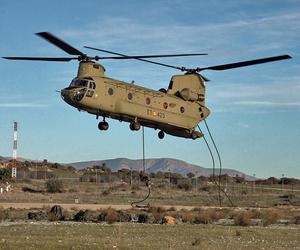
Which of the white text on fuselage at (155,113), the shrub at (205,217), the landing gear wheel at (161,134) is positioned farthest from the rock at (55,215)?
the white text on fuselage at (155,113)

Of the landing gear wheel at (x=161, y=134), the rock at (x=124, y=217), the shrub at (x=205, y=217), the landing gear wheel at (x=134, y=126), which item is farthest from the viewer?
the shrub at (x=205, y=217)

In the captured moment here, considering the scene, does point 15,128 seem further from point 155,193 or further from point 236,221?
point 236,221

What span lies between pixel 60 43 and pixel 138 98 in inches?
220

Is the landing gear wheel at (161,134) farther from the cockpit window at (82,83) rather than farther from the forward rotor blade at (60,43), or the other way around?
the forward rotor blade at (60,43)

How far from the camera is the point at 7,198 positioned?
250 ft

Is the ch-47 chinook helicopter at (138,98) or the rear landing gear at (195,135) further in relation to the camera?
the rear landing gear at (195,135)

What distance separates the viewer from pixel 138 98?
34750 millimetres

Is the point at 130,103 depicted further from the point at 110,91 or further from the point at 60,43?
the point at 60,43

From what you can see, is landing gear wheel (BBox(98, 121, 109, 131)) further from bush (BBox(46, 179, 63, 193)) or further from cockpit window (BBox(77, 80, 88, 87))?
bush (BBox(46, 179, 63, 193))

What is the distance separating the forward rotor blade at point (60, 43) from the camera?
29.4 meters

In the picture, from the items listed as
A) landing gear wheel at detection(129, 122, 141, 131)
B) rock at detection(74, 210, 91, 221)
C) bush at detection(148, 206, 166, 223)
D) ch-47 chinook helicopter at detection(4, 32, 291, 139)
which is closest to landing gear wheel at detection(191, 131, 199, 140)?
ch-47 chinook helicopter at detection(4, 32, 291, 139)

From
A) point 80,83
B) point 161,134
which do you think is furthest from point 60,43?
point 161,134

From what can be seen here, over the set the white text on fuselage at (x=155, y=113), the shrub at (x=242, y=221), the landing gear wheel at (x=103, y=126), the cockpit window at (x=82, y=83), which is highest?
the cockpit window at (x=82, y=83)

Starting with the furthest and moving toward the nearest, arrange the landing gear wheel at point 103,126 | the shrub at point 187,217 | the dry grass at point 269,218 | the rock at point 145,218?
the shrub at point 187,217 < the dry grass at point 269,218 < the rock at point 145,218 < the landing gear wheel at point 103,126
